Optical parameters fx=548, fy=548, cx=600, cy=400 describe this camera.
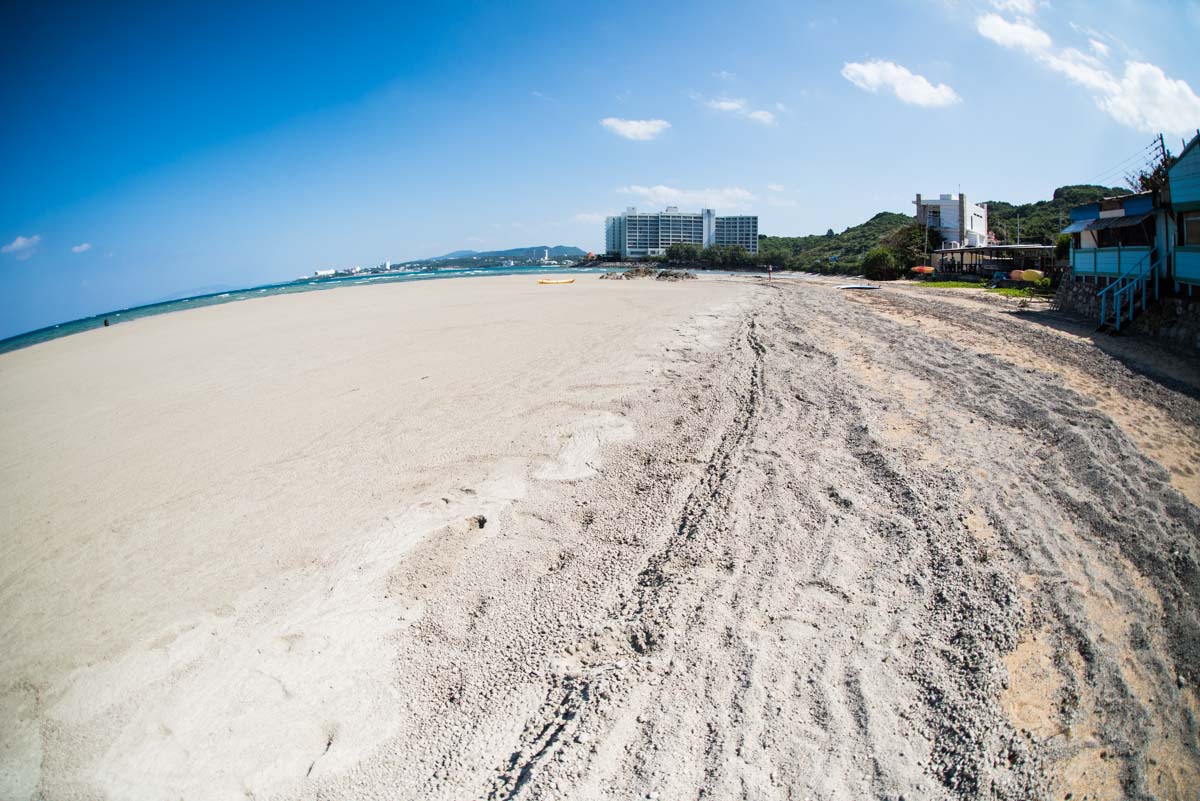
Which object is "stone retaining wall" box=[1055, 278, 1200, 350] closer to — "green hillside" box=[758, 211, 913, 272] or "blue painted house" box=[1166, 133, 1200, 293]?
"blue painted house" box=[1166, 133, 1200, 293]

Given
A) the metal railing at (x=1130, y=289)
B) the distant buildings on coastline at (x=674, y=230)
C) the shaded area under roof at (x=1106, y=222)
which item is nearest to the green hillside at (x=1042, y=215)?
the shaded area under roof at (x=1106, y=222)

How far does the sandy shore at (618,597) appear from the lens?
268cm

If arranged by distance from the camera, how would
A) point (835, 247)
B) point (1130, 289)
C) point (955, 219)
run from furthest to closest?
point (835, 247), point (955, 219), point (1130, 289)

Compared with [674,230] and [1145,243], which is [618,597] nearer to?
[1145,243]

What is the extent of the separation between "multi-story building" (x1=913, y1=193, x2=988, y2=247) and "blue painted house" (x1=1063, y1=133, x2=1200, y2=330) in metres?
37.9

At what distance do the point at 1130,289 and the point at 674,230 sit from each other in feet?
448

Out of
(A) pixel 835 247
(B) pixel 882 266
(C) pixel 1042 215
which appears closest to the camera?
(B) pixel 882 266

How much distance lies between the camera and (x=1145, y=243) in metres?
15.2

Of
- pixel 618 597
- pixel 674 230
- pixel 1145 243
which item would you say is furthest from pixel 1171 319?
pixel 674 230

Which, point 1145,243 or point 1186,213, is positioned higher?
point 1186,213

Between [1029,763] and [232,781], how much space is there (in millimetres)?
3822

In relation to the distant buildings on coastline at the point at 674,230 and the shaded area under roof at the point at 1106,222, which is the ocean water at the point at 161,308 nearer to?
the shaded area under roof at the point at 1106,222

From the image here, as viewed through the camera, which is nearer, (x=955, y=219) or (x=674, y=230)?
(x=955, y=219)

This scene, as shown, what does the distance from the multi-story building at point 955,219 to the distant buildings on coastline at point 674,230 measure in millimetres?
90286
